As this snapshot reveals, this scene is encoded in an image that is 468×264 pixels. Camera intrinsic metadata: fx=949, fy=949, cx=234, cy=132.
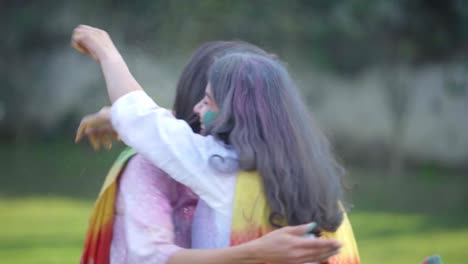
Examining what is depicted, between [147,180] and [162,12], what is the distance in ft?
43.4

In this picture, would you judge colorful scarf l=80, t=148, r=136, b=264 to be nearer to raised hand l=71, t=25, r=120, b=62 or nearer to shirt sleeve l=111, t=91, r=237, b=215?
shirt sleeve l=111, t=91, r=237, b=215

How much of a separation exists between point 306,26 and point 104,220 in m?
13.4

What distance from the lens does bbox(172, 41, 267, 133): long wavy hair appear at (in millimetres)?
2590

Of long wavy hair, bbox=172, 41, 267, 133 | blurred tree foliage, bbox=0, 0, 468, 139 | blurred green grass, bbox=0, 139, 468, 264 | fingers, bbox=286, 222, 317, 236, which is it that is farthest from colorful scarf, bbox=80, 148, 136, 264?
blurred tree foliage, bbox=0, 0, 468, 139

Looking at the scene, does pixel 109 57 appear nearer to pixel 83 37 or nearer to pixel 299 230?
pixel 83 37

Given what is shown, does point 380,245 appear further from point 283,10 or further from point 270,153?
point 283,10

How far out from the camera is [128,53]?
1692cm

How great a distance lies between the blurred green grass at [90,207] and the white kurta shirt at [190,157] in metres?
5.43

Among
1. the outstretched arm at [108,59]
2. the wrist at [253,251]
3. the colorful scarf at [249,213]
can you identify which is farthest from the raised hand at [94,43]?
the wrist at [253,251]

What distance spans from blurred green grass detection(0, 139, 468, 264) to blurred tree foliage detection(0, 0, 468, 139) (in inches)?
79.4

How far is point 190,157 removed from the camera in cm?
230

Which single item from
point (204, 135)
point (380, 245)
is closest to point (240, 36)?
point (380, 245)

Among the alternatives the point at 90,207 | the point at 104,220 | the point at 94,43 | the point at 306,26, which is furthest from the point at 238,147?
the point at 306,26

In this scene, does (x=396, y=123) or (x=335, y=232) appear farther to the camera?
(x=396, y=123)
